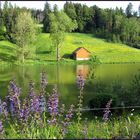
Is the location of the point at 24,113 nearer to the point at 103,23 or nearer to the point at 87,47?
the point at 87,47

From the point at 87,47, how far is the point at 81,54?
1383cm

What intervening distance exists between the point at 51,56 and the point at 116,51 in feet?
67.3

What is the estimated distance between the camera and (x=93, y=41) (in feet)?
395

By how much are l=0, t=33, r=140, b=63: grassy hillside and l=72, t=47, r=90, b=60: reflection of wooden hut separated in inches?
90.9

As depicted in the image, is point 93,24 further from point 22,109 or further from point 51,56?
point 22,109

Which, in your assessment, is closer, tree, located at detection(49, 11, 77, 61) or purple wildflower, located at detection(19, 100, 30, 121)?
purple wildflower, located at detection(19, 100, 30, 121)

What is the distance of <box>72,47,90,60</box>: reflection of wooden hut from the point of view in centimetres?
9937

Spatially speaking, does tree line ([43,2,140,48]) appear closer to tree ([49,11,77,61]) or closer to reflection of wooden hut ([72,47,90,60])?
tree ([49,11,77,61])

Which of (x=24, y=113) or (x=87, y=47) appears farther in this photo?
(x=87, y=47)

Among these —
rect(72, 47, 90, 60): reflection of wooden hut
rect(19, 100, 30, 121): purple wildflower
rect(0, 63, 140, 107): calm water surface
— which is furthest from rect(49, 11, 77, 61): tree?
rect(19, 100, 30, 121): purple wildflower

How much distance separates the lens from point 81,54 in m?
100

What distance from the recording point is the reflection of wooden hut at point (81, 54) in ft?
326

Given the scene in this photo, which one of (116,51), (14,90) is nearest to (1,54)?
(116,51)

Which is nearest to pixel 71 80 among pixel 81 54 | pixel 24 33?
pixel 24 33
